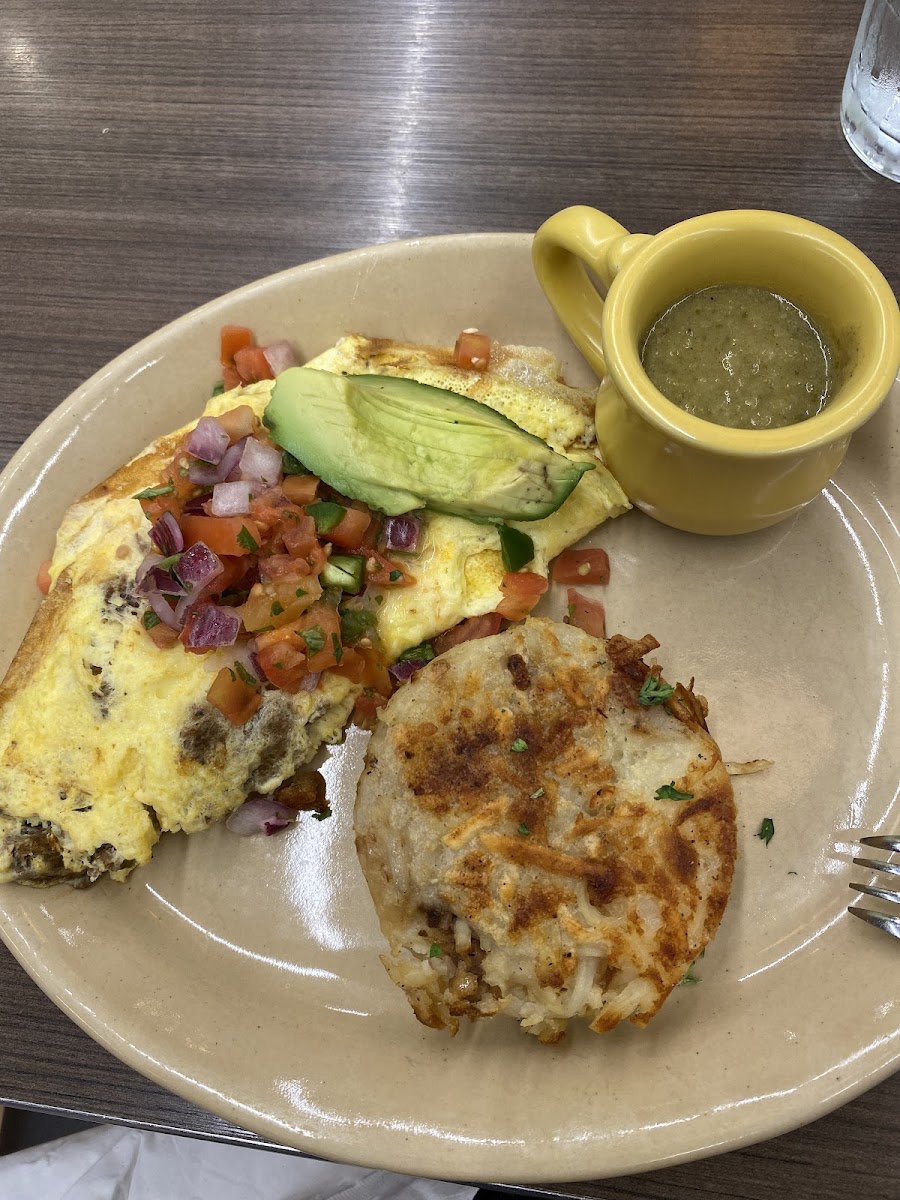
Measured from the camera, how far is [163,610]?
2.27 m

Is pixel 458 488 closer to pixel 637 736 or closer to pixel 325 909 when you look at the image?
pixel 637 736

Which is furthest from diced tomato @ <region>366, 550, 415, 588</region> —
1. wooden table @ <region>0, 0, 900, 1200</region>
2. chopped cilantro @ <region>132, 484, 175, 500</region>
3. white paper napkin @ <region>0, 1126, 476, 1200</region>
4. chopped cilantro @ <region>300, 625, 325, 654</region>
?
white paper napkin @ <region>0, 1126, 476, 1200</region>

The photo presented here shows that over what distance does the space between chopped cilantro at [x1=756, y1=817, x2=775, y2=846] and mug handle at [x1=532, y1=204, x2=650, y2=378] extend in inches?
53.2

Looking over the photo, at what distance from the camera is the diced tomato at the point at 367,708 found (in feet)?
8.00

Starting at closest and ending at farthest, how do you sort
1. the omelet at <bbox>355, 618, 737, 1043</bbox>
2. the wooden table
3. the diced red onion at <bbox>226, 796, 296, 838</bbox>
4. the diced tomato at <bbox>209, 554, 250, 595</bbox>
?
the omelet at <bbox>355, 618, 737, 1043</bbox> → the diced tomato at <bbox>209, 554, 250, 595</bbox> → the diced red onion at <bbox>226, 796, 296, 838</bbox> → the wooden table

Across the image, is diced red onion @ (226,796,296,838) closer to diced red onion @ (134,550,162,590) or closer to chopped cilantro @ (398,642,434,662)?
chopped cilantro @ (398,642,434,662)

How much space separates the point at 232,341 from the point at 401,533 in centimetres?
85

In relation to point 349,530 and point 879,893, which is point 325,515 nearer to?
point 349,530

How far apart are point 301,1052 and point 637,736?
122cm

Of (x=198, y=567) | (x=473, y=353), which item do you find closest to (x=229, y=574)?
(x=198, y=567)

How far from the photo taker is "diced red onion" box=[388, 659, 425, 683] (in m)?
2.46

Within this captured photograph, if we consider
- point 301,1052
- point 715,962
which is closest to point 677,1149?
point 715,962

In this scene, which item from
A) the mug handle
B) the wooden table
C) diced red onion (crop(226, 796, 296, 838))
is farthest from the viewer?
the wooden table

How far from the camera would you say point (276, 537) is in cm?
230
